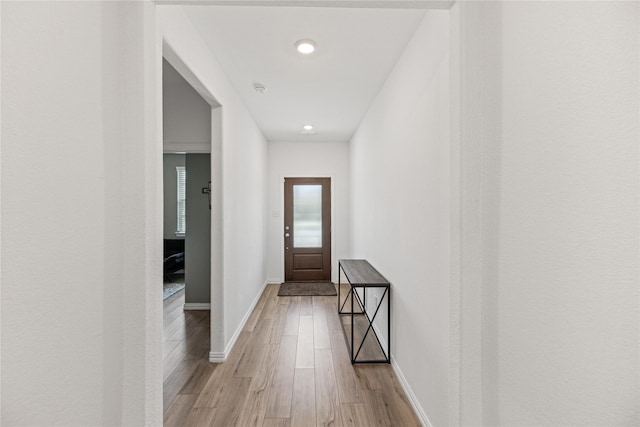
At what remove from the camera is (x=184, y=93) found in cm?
358

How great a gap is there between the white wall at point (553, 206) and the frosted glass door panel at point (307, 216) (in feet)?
15.1

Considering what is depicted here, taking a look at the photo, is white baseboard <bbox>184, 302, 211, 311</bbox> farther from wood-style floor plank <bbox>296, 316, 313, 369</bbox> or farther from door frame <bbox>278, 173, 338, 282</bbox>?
door frame <bbox>278, 173, 338, 282</bbox>

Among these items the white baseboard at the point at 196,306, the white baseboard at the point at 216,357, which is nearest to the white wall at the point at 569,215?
the white baseboard at the point at 216,357

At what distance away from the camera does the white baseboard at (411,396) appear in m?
1.91

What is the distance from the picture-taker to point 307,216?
5.75 meters

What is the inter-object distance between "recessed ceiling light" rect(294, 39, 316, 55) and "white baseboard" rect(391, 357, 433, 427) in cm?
262

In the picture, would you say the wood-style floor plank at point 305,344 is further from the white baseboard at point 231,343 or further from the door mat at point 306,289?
the door mat at point 306,289

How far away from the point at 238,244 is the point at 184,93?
6.24 feet

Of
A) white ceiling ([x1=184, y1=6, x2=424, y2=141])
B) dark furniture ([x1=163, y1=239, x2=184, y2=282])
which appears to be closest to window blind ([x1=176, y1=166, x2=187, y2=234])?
dark furniture ([x1=163, y1=239, x2=184, y2=282])

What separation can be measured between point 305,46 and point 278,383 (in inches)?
102

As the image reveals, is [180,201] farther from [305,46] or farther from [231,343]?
[305,46]

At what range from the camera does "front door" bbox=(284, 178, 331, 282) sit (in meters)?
5.71

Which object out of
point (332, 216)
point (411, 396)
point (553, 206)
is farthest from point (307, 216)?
point (553, 206)

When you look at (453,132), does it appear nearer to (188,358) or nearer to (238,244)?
(238,244)
